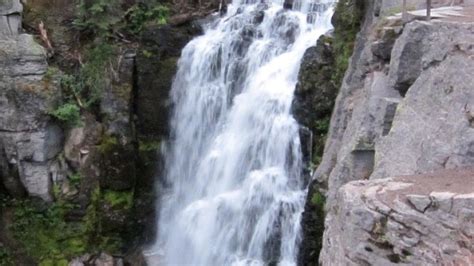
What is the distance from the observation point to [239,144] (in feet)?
43.5

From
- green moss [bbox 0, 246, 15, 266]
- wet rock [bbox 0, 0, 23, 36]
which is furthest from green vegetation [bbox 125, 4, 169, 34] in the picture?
green moss [bbox 0, 246, 15, 266]

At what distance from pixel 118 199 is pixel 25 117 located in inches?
122

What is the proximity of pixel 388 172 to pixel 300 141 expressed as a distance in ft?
16.3

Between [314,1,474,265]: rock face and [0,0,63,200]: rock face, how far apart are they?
25.0ft

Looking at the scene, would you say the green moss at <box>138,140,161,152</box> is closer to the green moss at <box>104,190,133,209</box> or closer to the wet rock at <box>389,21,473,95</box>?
the green moss at <box>104,190,133,209</box>

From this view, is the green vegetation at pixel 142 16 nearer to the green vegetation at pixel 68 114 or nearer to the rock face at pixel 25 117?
the rock face at pixel 25 117

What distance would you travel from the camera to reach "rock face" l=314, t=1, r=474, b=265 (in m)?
5.03

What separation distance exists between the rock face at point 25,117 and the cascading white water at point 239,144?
10.1 feet

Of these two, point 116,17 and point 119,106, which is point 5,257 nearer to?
point 119,106

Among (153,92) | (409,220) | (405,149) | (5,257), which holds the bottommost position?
(5,257)

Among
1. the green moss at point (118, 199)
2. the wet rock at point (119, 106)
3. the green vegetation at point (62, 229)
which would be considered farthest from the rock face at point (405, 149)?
the green vegetation at point (62, 229)

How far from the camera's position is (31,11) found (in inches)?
617

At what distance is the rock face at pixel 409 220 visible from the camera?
15.5ft

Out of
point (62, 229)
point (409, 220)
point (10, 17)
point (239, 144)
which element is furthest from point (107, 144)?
point (409, 220)
